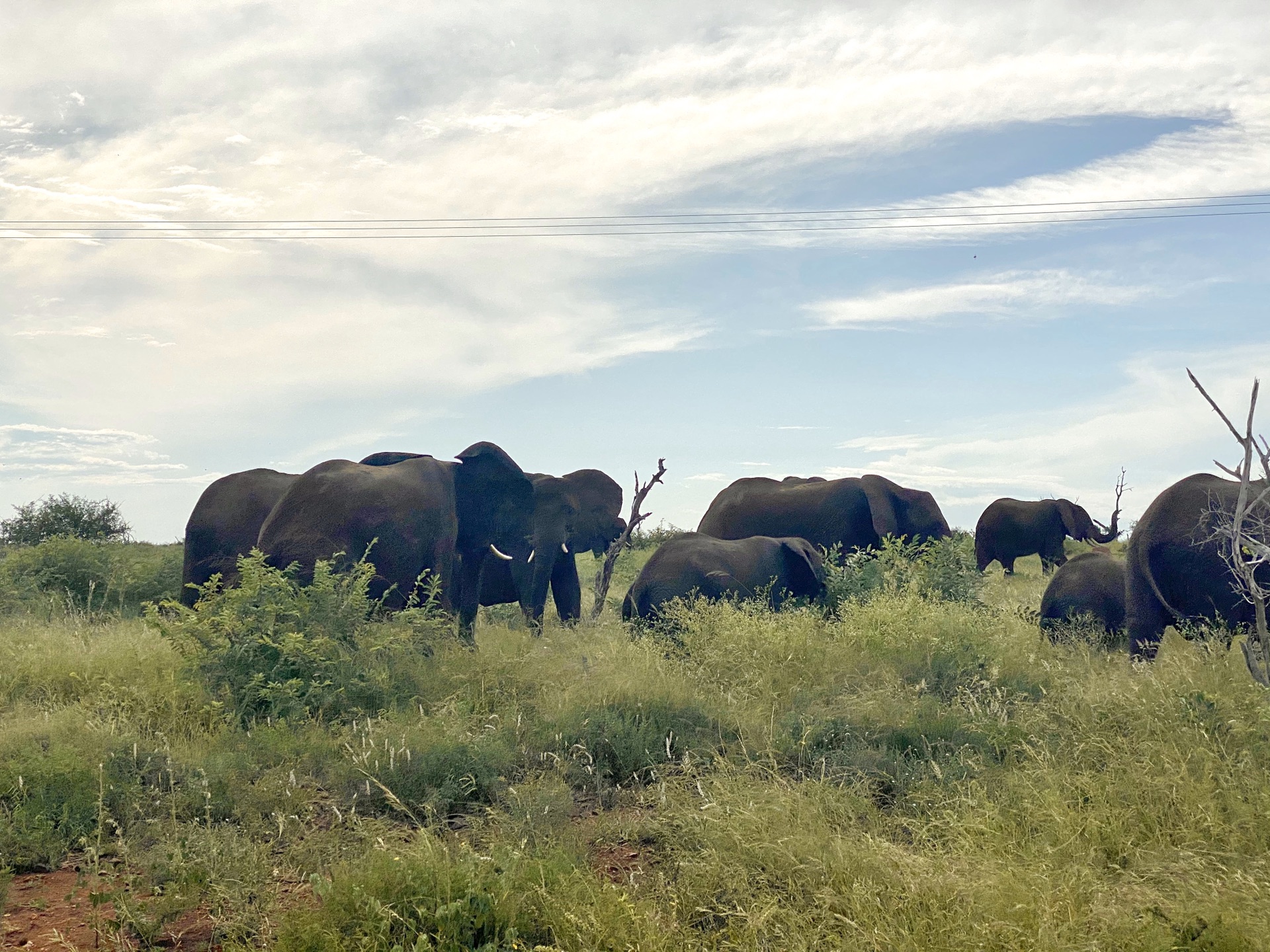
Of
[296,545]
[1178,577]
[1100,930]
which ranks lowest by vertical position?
[1100,930]

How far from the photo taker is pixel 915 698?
826cm

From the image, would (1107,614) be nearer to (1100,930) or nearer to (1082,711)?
(1082,711)

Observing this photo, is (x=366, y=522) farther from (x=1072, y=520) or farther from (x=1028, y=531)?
(x=1072, y=520)

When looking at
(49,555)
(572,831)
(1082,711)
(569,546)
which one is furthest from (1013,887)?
(49,555)

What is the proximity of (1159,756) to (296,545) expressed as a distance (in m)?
7.73

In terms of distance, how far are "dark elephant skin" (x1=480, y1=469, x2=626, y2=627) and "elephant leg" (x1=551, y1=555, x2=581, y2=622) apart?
1 cm

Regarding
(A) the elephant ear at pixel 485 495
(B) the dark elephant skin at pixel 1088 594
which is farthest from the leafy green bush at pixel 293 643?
(B) the dark elephant skin at pixel 1088 594

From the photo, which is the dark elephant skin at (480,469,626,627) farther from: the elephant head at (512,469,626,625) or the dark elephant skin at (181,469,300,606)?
the dark elephant skin at (181,469,300,606)

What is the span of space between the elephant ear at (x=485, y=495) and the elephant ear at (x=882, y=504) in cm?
710

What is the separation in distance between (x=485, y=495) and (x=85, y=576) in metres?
10.5

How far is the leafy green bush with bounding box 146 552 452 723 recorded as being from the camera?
811cm

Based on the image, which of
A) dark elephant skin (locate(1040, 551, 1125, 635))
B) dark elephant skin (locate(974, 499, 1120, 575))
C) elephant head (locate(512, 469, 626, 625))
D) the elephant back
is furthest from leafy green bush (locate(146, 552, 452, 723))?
dark elephant skin (locate(974, 499, 1120, 575))

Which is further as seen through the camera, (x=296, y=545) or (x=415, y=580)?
(x=415, y=580)

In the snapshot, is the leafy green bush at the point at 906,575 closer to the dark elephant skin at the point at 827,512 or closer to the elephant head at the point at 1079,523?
the dark elephant skin at the point at 827,512
